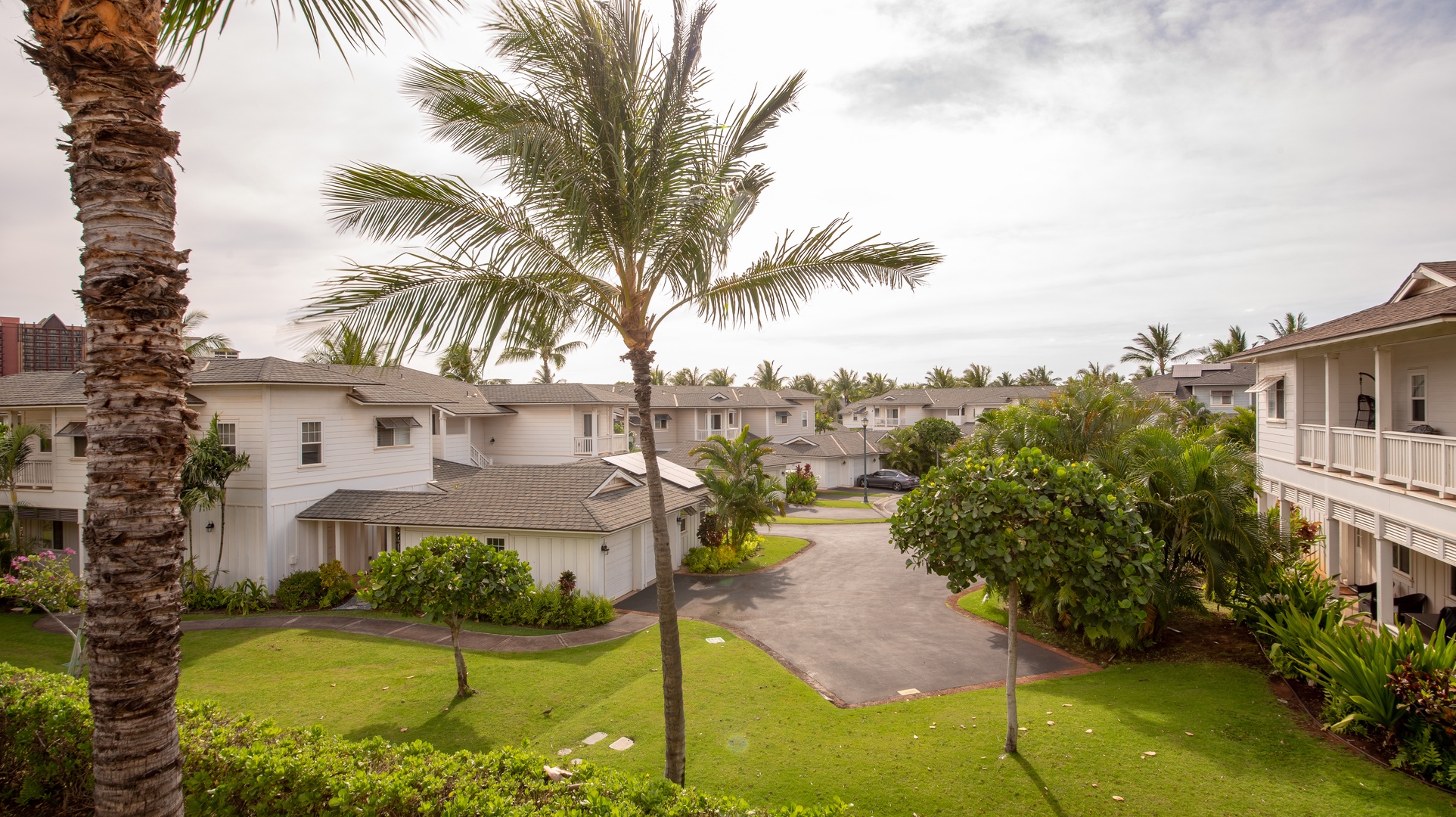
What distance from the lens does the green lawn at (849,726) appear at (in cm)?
754

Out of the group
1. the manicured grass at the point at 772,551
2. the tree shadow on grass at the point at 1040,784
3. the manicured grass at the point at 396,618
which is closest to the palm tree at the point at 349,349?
the tree shadow on grass at the point at 1040,784

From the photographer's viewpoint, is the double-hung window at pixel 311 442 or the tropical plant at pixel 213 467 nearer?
the tropical plant at pixel 213 467

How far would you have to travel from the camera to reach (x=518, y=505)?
18.2 metres

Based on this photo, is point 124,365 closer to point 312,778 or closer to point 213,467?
point 312,778

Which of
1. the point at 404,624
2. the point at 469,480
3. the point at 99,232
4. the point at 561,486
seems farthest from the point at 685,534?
the point at 99,232

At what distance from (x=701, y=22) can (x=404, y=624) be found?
1481cm

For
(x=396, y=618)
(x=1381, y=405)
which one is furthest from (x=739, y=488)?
(x=1381, y=405)

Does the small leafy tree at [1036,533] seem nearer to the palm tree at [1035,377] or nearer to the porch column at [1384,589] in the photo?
the porch column at [1384,589]

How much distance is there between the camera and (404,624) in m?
16.0

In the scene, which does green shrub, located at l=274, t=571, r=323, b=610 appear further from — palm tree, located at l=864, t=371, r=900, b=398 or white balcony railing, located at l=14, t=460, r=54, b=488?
palm tree, located at l=864, t=371, r=900, b=398

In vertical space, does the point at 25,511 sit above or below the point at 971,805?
above

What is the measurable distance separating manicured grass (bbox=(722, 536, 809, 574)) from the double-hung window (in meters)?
12.8

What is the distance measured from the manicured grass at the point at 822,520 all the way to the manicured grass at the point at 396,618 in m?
18.0

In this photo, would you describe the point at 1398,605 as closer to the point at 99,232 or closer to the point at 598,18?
the point at 598,18
